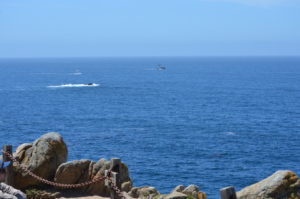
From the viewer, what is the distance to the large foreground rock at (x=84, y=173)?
1998cm

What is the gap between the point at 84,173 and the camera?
21.0m

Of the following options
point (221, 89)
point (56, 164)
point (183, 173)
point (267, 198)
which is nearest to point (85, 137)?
point (183, 173)

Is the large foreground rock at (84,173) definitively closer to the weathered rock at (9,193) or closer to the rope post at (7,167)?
the rope post at (7,167)

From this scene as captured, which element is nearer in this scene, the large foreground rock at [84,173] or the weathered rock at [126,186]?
the large foreground rock at [84,173]

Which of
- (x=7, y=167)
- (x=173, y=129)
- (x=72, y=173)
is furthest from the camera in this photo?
(x=173, y=129)

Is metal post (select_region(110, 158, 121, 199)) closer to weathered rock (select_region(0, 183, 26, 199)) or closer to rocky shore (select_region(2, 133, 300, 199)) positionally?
weathered rock (select_region(0, 183, 26, 199))

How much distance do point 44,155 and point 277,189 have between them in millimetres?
10858

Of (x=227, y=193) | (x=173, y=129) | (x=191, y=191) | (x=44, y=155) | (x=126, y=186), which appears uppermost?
(x=227, y=193)

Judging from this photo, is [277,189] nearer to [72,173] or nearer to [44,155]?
[72,173]

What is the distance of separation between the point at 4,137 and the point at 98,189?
141ft

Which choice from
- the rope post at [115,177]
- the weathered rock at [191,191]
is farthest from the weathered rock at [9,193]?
the weathered rock at [191,191]

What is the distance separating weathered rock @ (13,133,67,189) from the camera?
67.7 feet

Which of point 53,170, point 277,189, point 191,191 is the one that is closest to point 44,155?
point 53,170

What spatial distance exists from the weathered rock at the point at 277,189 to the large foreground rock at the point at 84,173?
7895mm
